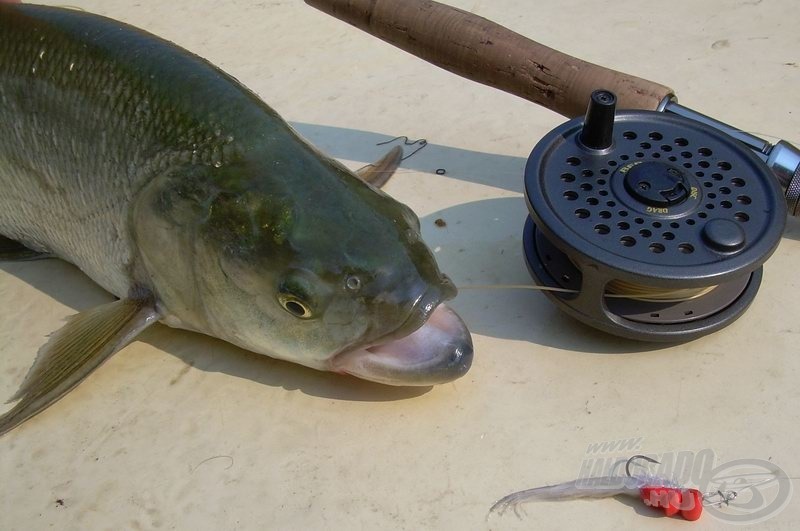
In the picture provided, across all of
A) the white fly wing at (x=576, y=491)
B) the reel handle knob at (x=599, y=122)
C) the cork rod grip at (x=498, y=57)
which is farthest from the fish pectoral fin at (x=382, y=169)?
the white fly wing at (x=576, y=491)

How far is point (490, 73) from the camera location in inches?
95.3

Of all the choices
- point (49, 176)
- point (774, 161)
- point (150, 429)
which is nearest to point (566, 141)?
point (774, 161)

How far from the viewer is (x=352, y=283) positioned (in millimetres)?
1771

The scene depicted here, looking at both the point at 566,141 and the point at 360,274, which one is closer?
the point at 360,274

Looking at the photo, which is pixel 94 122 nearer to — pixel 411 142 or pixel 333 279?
pixel 333 279

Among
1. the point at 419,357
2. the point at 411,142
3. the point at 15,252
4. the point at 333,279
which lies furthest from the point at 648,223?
the point at 15,252

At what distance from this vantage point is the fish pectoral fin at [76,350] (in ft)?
6.41

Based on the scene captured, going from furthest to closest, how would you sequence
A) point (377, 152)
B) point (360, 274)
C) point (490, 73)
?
point (377, 152) → point (490, 73) → point (360, 274)

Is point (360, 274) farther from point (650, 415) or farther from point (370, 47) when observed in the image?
point (370, 47)

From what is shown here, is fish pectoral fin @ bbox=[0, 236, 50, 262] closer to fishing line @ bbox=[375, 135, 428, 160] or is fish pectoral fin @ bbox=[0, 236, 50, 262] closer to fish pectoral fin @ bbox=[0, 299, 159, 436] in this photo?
fish pectoral fin @ bbox=[0, 299, 159, 436]

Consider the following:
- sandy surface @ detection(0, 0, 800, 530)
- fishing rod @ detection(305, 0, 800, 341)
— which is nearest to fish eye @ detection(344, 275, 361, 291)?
sandy surface @ detection(0, 0, 800, 530)

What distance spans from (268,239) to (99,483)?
0.70 meters

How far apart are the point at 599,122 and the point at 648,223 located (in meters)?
0.31

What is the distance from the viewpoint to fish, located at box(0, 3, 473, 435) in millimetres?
1812
